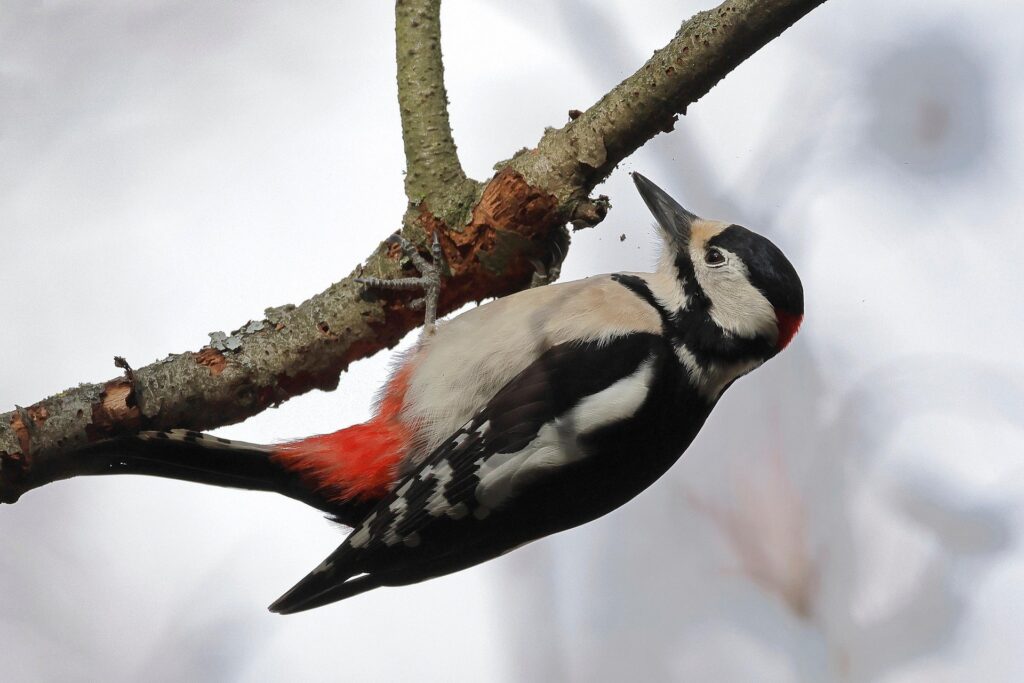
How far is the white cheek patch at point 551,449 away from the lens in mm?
1960

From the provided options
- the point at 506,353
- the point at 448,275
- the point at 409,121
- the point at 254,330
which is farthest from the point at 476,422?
the point at 409,121

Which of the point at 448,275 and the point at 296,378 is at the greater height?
the point at 448,275

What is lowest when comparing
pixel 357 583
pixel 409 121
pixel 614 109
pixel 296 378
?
pixel 357 583

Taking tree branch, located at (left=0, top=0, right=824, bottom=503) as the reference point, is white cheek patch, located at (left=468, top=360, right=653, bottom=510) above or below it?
below

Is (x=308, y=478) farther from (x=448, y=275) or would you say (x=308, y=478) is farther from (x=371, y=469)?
(x=448, y=275)

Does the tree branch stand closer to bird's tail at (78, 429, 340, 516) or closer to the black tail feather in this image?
bird's tail at (78, 429, 340, 516)

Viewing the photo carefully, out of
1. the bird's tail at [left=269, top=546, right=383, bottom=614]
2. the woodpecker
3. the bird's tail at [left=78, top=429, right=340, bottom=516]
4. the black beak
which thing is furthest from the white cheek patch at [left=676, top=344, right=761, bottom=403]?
the bird's tail at [left=78, top=429, right=340, bottom=516]

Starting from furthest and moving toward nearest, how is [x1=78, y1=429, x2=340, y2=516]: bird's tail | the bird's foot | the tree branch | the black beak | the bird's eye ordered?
1. the black beak
2. the bird's eye
3. the bird's foot
4. [x1=78, y1=429, x2=340, y2=516]: bird's tail
5. the tree branch

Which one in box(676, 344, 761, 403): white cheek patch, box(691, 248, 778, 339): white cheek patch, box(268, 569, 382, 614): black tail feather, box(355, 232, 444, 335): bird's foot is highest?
box(355, 232, 444, 335): bird's foot

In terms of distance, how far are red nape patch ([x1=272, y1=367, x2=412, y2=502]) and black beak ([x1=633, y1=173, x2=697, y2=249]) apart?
845mm

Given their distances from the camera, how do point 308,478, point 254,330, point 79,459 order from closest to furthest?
1. point 79,459
2. point 254,330
3. point 308,478

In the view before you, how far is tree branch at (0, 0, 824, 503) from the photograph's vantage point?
1837 mm

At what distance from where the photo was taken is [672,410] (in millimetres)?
2076

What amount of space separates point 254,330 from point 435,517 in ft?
1.91
